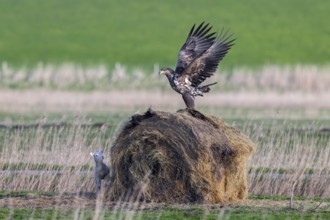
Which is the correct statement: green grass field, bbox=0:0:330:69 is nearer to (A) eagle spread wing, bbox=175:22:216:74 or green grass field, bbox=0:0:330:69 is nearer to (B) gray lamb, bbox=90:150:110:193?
(A) eagle spread wing, bbox=175:22:216:74

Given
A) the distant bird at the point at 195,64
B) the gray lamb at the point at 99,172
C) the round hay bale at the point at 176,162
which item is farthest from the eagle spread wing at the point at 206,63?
the gray lamb at the point at 99,172

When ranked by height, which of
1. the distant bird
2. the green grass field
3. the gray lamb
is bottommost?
the gray lamb

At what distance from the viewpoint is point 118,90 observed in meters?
45.2

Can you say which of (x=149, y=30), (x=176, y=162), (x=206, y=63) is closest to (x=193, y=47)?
(x=206, y=63)

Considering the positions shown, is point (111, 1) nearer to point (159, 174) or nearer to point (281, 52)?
point (281, 52)

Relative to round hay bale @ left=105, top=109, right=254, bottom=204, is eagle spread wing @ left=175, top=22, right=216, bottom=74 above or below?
above

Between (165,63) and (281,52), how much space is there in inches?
351

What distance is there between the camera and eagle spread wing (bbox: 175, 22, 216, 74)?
17.3 m

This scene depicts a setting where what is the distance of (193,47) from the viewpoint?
1759 cm

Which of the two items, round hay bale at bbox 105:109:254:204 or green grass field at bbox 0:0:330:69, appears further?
green grass field at bbox 0:0:330:69

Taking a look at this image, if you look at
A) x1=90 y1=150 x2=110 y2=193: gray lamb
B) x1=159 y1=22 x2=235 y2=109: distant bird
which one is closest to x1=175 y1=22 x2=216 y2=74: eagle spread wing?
x1=159 y1=22 x2=235 y2=109: distant bird

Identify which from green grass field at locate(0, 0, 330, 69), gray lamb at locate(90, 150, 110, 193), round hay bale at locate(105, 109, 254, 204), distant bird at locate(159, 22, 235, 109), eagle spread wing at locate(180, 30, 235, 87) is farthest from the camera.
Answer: green grass field at locate(0, 0, 330, 69)

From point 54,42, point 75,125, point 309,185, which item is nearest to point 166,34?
point 54,42

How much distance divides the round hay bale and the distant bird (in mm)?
1839
